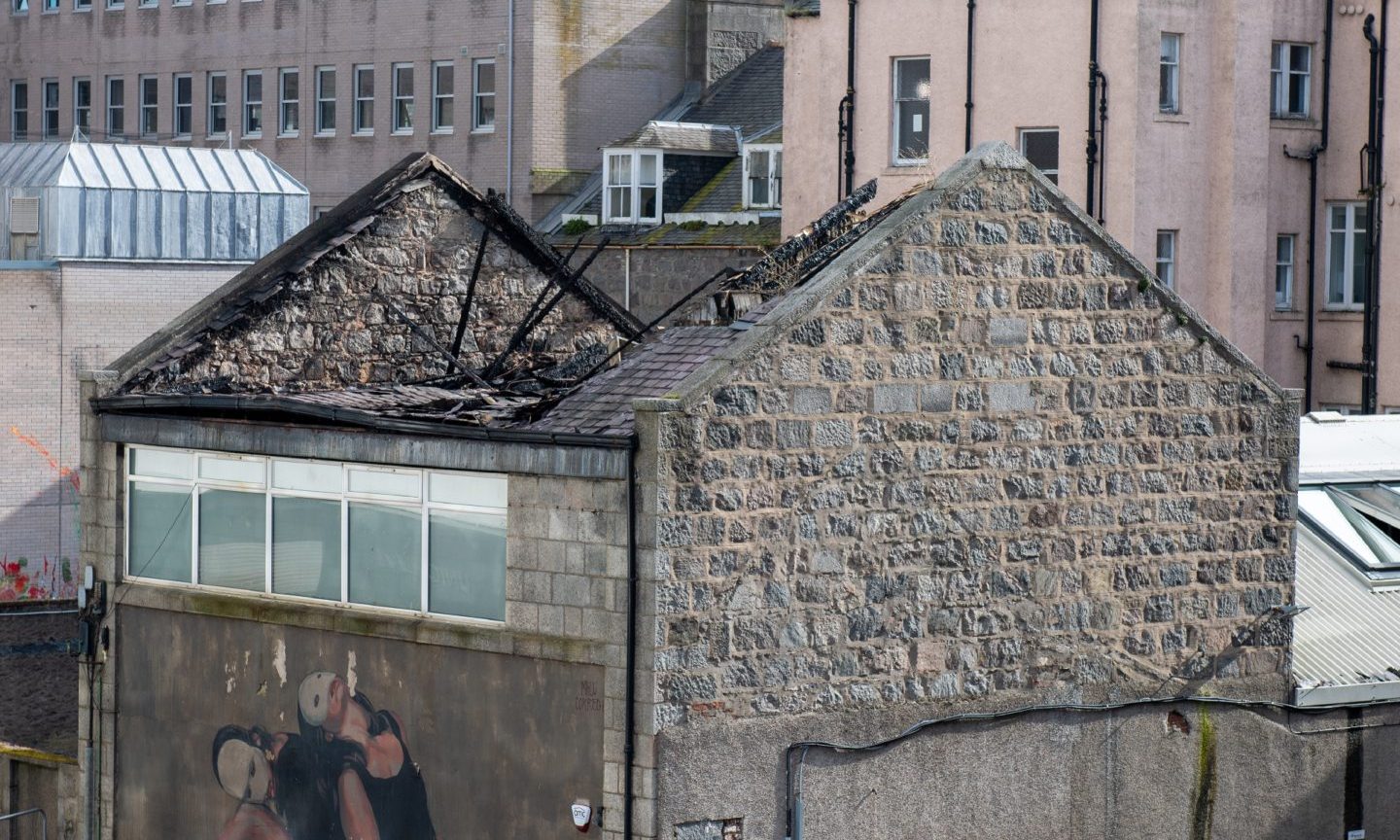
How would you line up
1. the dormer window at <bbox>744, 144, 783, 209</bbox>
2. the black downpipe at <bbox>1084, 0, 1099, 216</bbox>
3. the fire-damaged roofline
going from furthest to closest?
the dormer window at <bbox>744, 144, 783, 209</bbox>, the black downpipe at <bbox>1084, 0, 1099, 216</bbox>, the fire-damaged roofline

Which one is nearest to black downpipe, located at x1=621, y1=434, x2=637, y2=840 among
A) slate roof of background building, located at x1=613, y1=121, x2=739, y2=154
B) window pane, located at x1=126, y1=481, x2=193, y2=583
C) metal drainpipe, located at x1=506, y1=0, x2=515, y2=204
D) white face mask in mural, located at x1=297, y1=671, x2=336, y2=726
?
white face mask in mural, located at x1=297, y1=671, x2=336, y2=726

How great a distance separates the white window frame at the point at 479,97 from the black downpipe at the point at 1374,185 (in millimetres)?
22481

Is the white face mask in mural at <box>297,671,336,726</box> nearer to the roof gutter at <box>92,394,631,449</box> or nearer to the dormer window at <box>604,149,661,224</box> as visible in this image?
the roof gutter at <box>92,394,631,449</box>

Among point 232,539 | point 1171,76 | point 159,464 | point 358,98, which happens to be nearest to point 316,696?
point 232,539

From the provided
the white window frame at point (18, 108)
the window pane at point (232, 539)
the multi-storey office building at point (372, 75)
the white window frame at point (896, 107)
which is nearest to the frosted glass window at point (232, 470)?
the window pane at point (232, 539)

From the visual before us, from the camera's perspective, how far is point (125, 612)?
842 inches

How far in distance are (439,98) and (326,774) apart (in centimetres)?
3949

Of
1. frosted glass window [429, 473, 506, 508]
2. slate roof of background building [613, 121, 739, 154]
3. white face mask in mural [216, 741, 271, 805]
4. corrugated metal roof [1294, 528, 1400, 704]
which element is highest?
slate roof of background building [613, 121, 739, 154]

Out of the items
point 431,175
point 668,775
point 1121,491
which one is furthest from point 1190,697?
point 431,175

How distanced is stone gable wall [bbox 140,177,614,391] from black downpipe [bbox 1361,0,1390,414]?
20.5 metres

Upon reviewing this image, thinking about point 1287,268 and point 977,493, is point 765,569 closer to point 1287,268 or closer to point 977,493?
point 977,493

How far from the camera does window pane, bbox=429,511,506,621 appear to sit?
60.0 ft

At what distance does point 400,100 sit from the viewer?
58094 mm

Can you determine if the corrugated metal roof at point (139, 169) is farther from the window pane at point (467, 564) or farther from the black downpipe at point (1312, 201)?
the window pane at point (467, 564)
